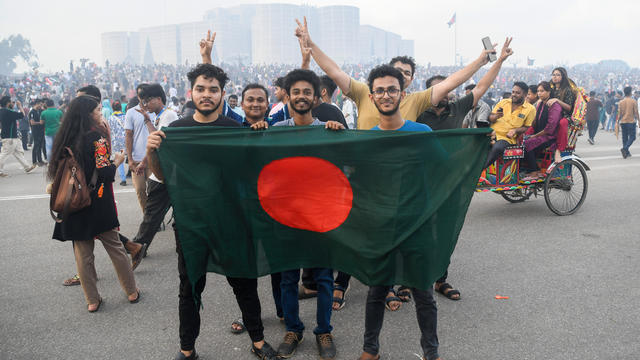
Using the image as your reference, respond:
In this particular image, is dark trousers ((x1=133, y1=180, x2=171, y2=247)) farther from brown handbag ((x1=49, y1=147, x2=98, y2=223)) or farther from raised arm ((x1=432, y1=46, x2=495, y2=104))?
raised arm ((x1=432, y1=46, x2=495, y2=104))

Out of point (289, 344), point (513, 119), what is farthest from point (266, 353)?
point (513, 119)

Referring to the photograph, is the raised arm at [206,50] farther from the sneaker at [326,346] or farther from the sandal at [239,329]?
the sneaker at [326,346]

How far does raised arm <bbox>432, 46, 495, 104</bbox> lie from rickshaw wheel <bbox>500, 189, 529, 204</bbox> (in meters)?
3.26

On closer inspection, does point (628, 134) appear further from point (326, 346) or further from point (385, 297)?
point (326, 346)

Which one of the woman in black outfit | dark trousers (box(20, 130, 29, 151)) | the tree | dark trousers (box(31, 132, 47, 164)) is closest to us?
the woman in black outfit

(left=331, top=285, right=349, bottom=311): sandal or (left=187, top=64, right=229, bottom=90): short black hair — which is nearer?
(left=187, top=64, right=229, bottom=90): short black hair

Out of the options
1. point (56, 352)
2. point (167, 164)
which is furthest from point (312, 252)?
point (56, 352)

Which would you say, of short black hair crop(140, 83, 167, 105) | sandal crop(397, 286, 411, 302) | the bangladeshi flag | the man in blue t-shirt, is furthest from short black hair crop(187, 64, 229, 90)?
short black hair crop(140, 83, 167, 105)

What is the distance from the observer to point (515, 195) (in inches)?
269

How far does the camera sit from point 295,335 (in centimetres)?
322

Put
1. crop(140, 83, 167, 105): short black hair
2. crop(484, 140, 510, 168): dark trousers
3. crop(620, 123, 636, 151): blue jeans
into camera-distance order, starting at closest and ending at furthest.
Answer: crop(140, 83, 167, 105): short black hair → crop(484, 140, 510, 168): dark trousers → crop(620, 123, 636, 151): blue jeans

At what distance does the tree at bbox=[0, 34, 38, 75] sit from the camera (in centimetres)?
9550

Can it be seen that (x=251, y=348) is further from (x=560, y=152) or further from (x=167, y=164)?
(x=560, y=152)

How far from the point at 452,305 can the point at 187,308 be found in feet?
7.48
